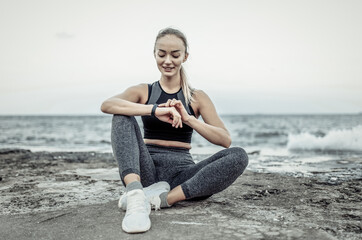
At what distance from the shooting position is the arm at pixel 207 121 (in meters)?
2.84

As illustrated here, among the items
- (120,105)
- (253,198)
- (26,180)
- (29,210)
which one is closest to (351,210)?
(253,198)

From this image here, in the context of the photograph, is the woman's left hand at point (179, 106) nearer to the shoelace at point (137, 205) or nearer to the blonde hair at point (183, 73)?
the blonde hair at point (183, 73)

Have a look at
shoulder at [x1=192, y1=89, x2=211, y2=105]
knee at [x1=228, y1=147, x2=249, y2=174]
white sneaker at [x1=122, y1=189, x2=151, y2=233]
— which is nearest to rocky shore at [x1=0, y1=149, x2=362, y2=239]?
white sneaker at [x1=122, y1=189, x2=151, y2=233]

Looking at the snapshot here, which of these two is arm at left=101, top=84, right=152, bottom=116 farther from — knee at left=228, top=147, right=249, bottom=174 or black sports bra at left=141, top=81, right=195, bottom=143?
knee at left=228, top=147, right=249, bottom=174

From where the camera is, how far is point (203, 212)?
8.86 ft

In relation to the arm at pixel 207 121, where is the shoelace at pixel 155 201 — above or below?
below

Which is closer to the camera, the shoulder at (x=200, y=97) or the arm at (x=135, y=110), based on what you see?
the arm at (x=135, y=110)

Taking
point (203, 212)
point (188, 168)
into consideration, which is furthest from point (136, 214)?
point (188, 168)

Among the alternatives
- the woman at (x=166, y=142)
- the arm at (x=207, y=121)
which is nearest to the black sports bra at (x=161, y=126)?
the woman at (x=166, y=142)

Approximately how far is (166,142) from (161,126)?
0.16m

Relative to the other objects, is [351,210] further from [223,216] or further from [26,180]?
[26,180]

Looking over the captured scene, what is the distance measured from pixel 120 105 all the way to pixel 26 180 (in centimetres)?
246

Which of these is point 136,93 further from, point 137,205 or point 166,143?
point 137,205

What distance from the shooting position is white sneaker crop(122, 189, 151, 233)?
2.20m
